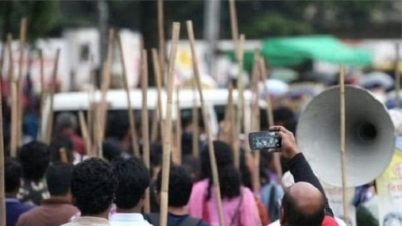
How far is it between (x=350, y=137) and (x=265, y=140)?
1.45 m

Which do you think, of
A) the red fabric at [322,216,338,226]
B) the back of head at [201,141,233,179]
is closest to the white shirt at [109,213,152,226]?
the red fabric at [322,216,338,226]

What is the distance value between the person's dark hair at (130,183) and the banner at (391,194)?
1453 millimetres

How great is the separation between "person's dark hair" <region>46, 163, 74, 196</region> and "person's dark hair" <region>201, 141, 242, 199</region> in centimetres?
99

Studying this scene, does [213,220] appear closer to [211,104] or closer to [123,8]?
[211,104]

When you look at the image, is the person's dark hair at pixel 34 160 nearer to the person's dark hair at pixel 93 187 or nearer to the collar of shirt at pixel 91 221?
the person's dark hair at pixel 93 187

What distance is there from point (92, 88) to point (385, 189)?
174 inches

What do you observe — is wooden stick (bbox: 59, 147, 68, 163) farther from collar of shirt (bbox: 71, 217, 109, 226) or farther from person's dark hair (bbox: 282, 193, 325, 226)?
person's dark hair (bbox: 282, 193, 325, 226)

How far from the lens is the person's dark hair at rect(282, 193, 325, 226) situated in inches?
233

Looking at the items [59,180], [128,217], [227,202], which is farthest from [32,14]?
[128,217]

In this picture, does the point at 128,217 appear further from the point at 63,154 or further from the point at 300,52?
the point at 300,52

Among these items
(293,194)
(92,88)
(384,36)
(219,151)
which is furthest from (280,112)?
(384,36)

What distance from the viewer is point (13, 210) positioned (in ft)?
28.4

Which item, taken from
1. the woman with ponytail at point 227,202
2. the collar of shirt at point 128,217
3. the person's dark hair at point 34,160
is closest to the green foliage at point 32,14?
the person's dark hair at point 34,160

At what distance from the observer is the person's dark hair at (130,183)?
723cm
